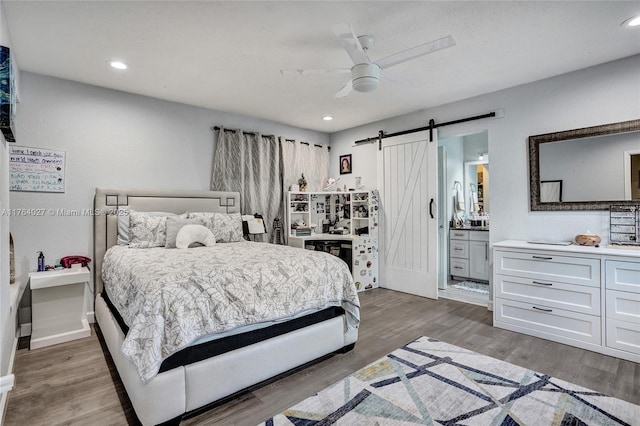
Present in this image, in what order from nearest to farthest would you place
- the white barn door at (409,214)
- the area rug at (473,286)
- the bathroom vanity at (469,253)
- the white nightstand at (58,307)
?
the white nightstand at (58,307) → the white barn door at (409,214) → the area rug at (473,286) → the bathroom vanity at (469,253)

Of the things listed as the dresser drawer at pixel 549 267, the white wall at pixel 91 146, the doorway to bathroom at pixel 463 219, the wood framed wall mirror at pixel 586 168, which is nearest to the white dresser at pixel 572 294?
the dresser drawer at pixel 549 267

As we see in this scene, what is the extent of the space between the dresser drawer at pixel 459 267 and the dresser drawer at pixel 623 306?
2526 millimetres

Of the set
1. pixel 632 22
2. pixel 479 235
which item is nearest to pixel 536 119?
pixel 632 22

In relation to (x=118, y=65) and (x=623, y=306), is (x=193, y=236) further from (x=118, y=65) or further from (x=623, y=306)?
(x=623, y=306)

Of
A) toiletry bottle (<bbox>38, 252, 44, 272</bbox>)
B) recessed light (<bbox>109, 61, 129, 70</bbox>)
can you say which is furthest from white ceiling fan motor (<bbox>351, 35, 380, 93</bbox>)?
toiletry bottle (<bbox>38, 252, 44, 272</bbox>)

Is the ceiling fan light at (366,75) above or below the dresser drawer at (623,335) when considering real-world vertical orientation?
above

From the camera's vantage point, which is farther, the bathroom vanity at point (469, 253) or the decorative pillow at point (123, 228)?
the bathroom vanity at point (469, 253)

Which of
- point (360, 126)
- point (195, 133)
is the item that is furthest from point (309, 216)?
point (195, 133)

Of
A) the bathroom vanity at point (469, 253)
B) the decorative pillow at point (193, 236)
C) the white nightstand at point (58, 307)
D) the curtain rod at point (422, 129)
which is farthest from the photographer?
the bathroom vanity at point (469, 253)

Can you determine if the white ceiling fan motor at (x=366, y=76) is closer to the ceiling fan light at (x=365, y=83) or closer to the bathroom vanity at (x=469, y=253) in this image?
the ceiling fan light at (x=365, y=83)

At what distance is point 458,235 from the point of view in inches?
205

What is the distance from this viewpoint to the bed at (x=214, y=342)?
1679 millimetres

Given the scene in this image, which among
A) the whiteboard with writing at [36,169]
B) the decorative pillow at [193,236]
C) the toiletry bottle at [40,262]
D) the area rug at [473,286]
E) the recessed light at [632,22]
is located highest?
the recessed light at [632,22]

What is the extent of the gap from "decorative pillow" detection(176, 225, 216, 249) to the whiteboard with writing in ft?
4.37
